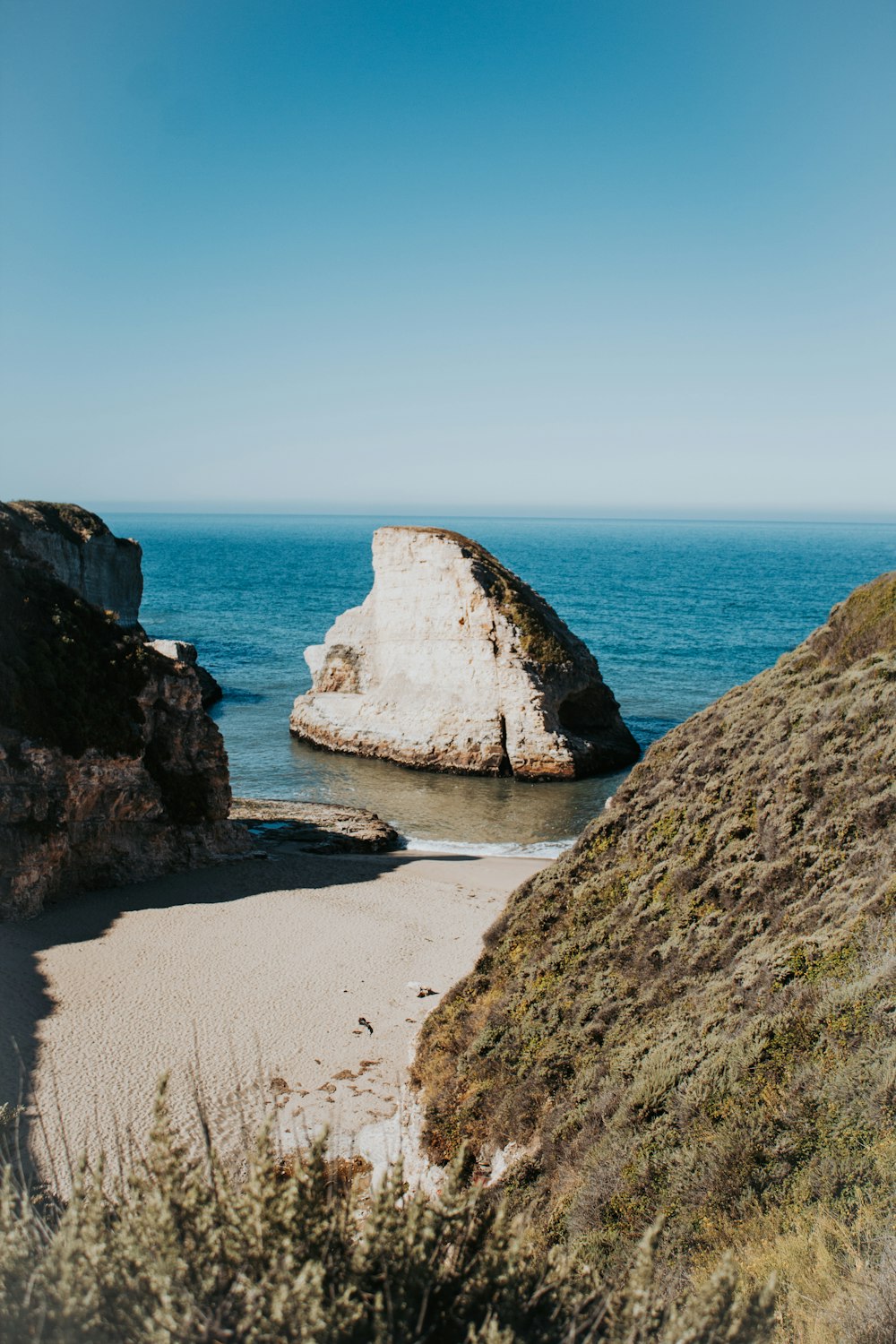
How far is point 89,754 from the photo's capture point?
18.4 metres

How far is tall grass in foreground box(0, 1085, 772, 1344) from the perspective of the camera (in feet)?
11.5

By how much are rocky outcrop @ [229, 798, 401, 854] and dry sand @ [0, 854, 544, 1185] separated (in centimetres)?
289

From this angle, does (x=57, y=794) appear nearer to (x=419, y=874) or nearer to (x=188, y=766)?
(x=188, y=766)

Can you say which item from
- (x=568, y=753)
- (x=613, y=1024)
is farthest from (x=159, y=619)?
(x=613, y=1024)

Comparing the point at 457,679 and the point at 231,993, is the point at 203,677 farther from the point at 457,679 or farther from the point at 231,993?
the point at 231,993

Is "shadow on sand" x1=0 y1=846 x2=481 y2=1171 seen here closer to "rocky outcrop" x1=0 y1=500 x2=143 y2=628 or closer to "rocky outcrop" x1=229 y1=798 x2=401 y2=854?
"rocky outcrop" x1=229 y1=798 x2=401 y2=854

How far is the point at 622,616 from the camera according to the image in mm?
73688

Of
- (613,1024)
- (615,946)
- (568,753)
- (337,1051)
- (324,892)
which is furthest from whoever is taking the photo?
(568,753)

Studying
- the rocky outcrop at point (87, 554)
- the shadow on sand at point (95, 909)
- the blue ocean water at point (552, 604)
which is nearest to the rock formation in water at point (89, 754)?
the shadow on sand at point (95, 909)

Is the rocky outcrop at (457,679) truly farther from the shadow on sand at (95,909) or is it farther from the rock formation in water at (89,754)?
the rock formation in water at (89,754)

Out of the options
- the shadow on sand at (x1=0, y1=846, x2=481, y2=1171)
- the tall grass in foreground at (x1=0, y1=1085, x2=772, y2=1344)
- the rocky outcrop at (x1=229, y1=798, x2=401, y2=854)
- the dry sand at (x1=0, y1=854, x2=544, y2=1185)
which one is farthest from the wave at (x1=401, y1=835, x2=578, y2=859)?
the tall grass in foreground at (x1=0, y1=1085, x2=772, y2=1344)

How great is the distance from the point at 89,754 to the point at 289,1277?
16229 millimetres

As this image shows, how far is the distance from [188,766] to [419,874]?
596 centimetres

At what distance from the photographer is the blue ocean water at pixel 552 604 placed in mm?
30422
